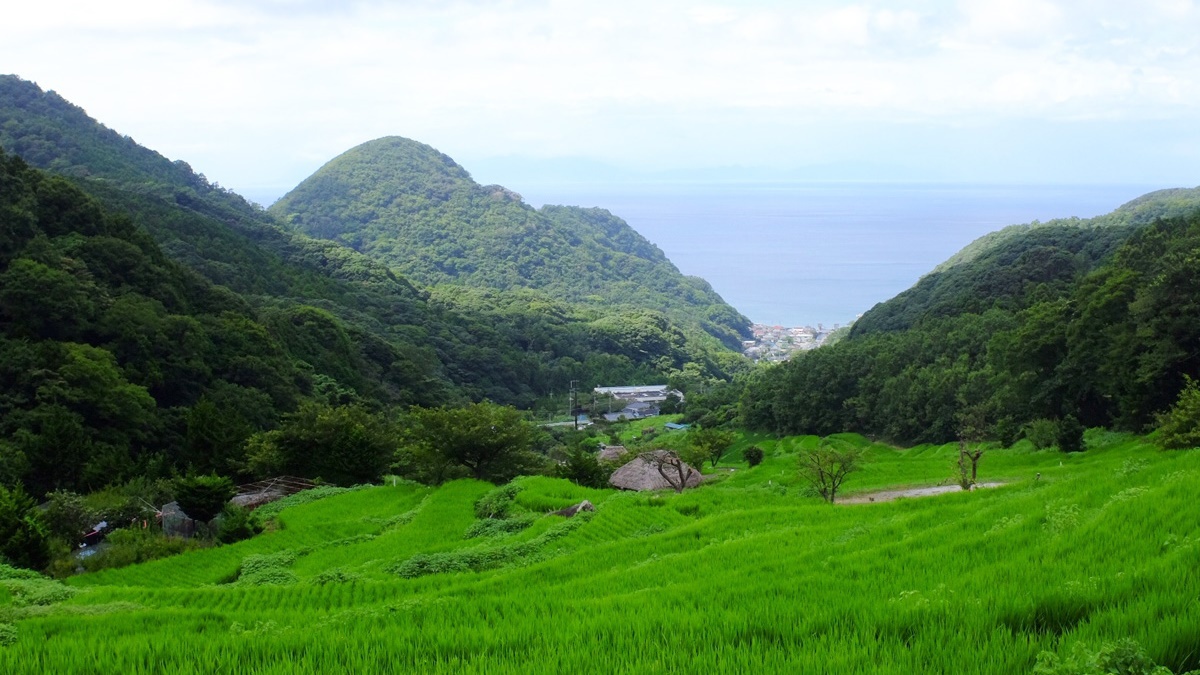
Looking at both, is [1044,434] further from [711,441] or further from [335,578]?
[335,578]

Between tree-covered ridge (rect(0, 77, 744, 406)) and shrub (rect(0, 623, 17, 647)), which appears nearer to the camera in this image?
shrub (rect(0, 623, 17, 647))

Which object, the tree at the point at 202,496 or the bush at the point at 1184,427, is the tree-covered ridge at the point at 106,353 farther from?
the bush at the point at 1184,427

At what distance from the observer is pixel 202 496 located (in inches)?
739

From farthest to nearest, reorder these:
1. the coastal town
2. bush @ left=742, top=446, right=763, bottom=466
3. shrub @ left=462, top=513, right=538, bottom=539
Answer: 1. the coastal town
2. bush @ left=742, top=446, right=763, bottom=466
3. shrub @ left=462, top=513, right=538, bottom=539

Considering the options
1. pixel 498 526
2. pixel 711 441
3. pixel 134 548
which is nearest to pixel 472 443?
pixel 498 526

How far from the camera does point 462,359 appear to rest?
270ft

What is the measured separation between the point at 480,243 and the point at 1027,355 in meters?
147

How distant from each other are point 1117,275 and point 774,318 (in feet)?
480

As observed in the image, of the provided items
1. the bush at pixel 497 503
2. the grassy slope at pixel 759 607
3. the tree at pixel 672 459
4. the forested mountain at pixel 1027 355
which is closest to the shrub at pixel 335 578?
the grassy slope at pixel 759 607

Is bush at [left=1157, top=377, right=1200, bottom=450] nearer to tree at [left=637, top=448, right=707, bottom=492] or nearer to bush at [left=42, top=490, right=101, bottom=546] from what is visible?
tree at [left=637, top=448, right=707, bottom=492]

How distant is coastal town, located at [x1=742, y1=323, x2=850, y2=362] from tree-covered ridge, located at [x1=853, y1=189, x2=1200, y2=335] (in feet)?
140

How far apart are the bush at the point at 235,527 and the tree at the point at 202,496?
0.96ft

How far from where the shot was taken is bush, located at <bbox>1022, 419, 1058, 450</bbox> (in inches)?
1050

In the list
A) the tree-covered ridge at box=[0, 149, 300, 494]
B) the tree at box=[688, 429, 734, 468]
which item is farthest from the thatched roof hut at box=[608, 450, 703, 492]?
the tree-covered ridge at box=[0, 149, 300, 494]
